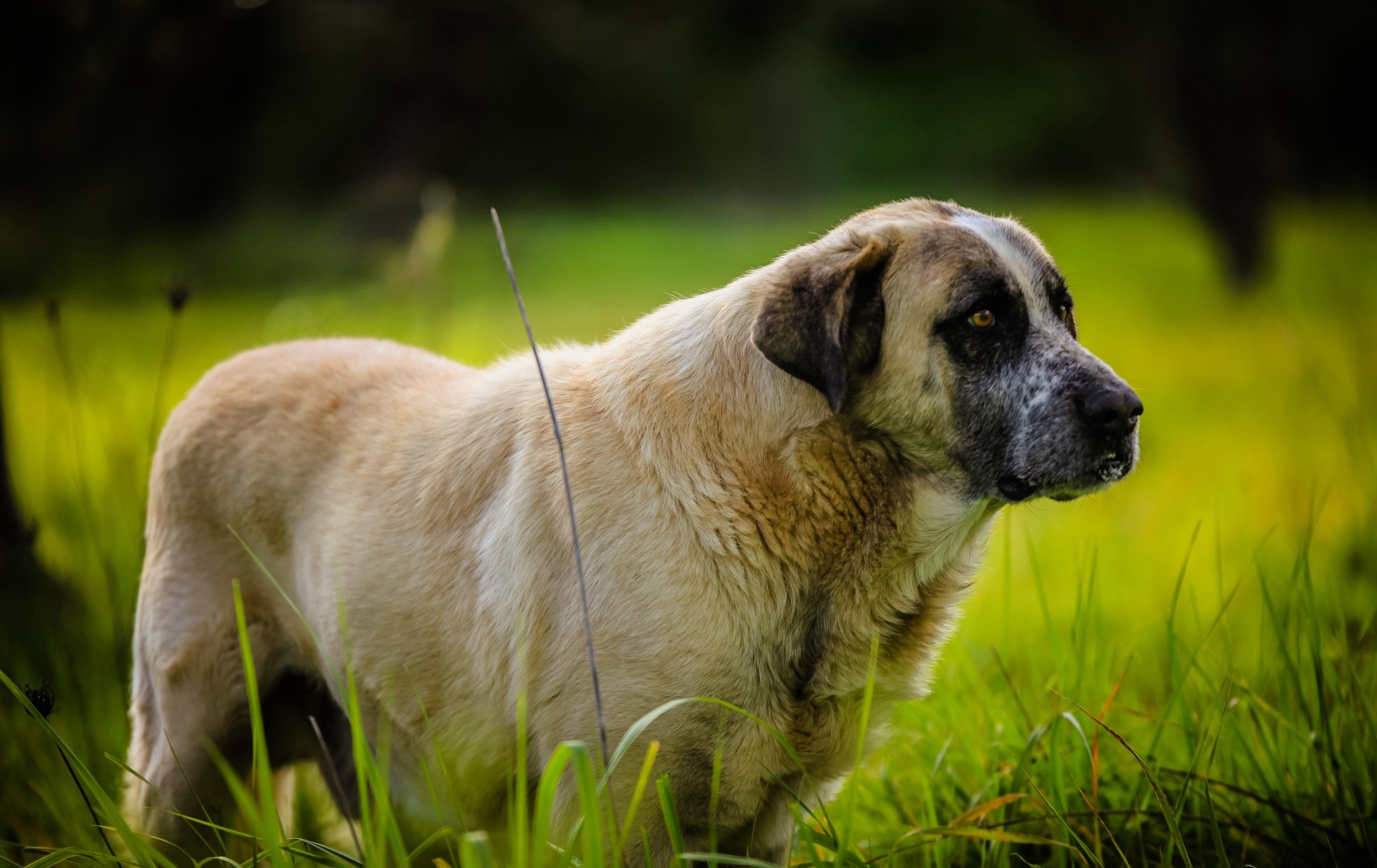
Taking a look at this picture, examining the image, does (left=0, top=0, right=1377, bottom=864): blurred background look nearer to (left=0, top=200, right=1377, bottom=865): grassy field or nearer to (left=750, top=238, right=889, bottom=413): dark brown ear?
(left=0, top=200, right=1377, bottom=865): grassy field

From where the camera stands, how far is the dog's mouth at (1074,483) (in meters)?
2.36

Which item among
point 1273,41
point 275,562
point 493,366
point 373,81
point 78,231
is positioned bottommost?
point 275,562

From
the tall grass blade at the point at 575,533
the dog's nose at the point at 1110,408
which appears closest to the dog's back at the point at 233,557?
the tall grass blade at the point at 575,533

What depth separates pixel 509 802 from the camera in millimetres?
2168

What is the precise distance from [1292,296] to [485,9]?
9.72 metres

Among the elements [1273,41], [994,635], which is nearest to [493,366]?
[994,635]

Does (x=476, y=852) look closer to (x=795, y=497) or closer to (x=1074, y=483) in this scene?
(x=795, y=497)

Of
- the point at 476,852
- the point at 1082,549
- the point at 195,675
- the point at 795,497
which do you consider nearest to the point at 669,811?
the point at 476,852

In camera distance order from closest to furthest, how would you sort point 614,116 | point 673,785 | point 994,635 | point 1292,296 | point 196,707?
point 673,785 < point 196,707 < point 994,635 < point 1292,296 < point 614,116

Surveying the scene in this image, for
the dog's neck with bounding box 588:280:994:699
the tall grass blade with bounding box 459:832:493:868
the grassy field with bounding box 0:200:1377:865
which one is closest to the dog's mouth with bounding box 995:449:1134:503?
the dog's neck with bounding box 588:280:994:699

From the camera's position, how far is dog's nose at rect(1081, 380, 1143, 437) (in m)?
2.28

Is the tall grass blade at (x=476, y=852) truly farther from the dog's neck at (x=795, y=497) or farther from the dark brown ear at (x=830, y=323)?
the dark brown ear at (x=830, y=323)

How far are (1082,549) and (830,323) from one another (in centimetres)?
334

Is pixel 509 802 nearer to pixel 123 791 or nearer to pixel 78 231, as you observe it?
pixel 123 791
